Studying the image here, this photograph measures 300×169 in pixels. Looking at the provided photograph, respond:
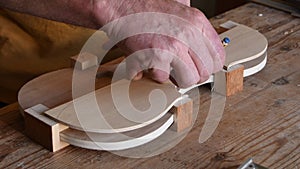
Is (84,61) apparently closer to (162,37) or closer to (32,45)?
(162,37)

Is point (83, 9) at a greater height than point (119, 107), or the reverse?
point (83, 9)

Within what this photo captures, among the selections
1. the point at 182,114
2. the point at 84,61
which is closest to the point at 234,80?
the point at 182,114

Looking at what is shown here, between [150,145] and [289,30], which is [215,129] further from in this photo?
[289,30]

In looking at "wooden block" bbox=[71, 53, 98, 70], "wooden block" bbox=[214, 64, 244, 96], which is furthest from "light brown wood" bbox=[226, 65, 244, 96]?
"wooden block" bbox=[71, 53, 98, 70]

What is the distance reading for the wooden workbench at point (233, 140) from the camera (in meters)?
0.81

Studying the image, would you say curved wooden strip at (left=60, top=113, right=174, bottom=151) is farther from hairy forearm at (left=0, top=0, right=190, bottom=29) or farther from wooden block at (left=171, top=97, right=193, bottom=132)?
hairy forearm at (left=0, top=0, right=190, bottom=29)

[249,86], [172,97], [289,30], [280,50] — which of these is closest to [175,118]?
[172,97]

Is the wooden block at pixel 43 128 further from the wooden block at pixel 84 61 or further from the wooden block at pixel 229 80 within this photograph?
the wooden block at pixel 229 80

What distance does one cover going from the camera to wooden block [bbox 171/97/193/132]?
0.87 metres

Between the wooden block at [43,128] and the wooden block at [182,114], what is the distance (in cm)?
17

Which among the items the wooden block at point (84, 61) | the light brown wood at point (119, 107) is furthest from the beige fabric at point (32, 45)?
the light brown wood at point (119, 107)

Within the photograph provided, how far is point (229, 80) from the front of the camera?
0.97 m

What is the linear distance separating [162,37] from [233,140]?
19 centimetres

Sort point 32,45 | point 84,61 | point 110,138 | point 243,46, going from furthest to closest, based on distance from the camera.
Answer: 1. point 32,45
2. point 243,46
3. point 84,61
4. point 110,138
